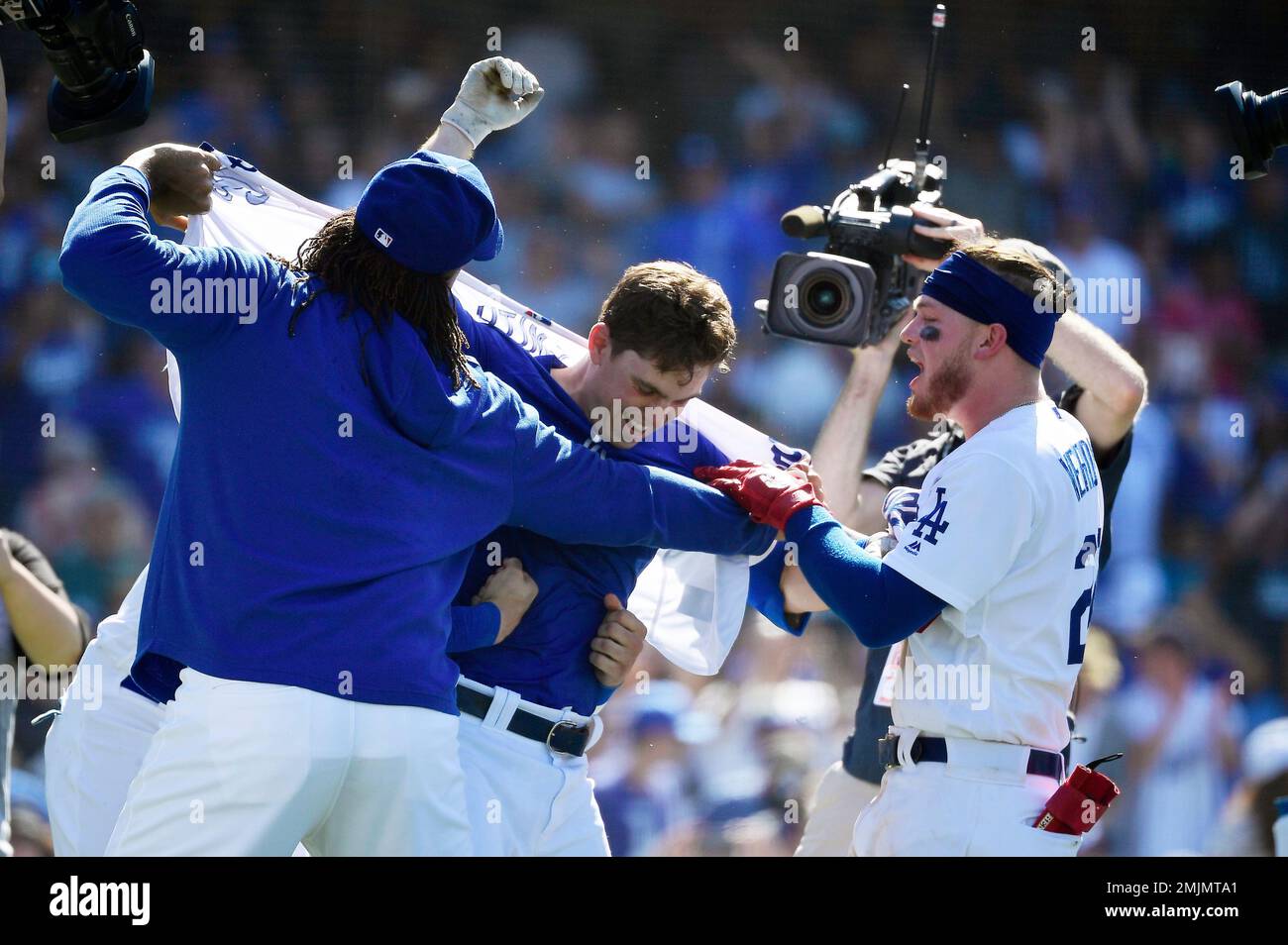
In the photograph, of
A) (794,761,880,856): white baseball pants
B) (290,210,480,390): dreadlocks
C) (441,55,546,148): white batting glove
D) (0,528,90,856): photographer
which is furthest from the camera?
(794,761,880,856): white baseball pants

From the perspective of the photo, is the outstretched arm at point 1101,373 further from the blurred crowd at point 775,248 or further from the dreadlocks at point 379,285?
the blurred crowd at point 775,248

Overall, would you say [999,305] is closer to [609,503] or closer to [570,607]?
[609,503]

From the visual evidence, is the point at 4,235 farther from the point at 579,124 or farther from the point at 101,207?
the point at 101,207

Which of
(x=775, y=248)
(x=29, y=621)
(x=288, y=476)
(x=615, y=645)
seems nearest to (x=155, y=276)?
(x=288, y=476)

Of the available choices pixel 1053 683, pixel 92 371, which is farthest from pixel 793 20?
pixel 1053 683

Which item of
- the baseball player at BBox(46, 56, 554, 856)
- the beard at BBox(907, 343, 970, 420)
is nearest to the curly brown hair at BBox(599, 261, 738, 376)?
the beard at BBox(907, 343, 970, 420)

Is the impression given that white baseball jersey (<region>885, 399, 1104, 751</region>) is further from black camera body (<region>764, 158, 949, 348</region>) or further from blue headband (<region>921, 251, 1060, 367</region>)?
black camera body (<region>764, 158, 949, 348</region>)
